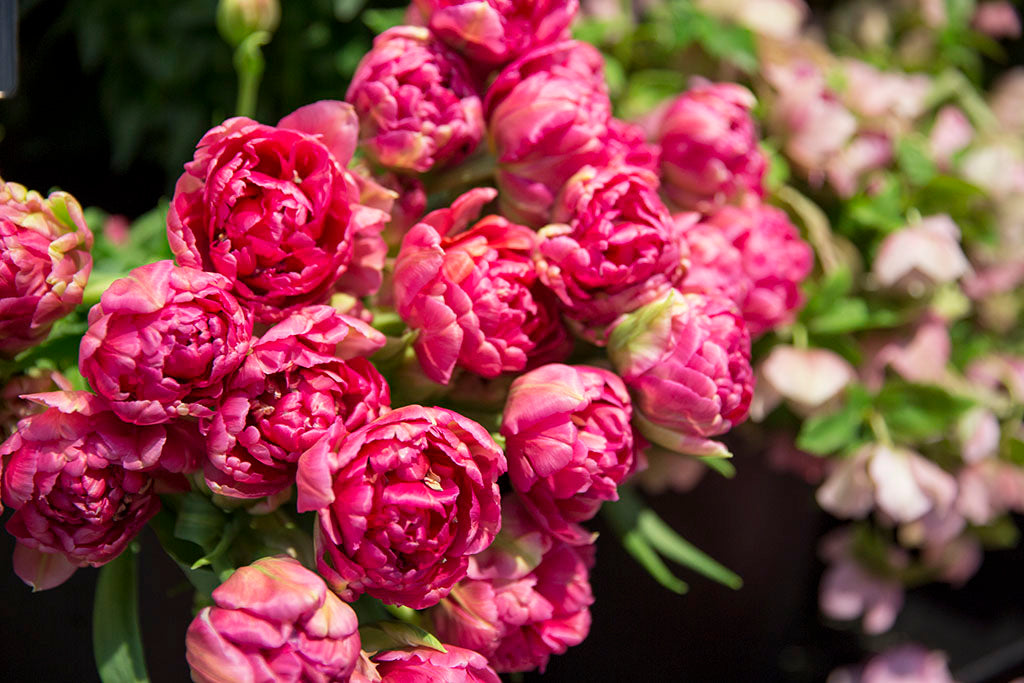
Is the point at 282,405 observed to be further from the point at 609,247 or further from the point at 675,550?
the point at 675,550

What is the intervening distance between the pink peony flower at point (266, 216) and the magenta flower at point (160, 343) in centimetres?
3

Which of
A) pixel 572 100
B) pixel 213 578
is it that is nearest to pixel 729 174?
pixel 572 100

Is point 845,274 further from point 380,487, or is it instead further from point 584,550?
point 380,487

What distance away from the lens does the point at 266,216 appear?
34 cm

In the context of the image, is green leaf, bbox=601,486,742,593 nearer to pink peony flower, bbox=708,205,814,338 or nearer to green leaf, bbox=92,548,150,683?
pink peony flower, bbox=708,205,814,338

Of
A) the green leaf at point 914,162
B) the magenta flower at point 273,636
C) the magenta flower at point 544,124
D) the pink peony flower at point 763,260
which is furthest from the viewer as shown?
the green leaf at point 914,162

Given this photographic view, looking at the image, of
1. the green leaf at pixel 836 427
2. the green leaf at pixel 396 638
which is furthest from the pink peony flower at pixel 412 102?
the green leaf at pixel 836 427

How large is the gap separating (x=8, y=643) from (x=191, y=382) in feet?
0.76

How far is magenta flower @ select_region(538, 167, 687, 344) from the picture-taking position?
390 mm

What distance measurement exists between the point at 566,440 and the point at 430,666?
0.10m

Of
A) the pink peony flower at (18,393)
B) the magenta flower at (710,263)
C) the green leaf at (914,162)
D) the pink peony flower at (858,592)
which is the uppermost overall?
the pink peony flower at (18,393)

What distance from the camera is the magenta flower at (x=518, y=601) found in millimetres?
376

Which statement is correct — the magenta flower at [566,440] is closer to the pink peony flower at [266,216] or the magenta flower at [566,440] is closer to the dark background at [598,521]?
the pink peony flower at [266,216]

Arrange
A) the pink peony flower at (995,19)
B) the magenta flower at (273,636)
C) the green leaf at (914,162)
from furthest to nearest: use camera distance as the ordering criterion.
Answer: the pink peony flower at (995,19)
the green leaf at (914,162)
the magenta flower at (273,636)
